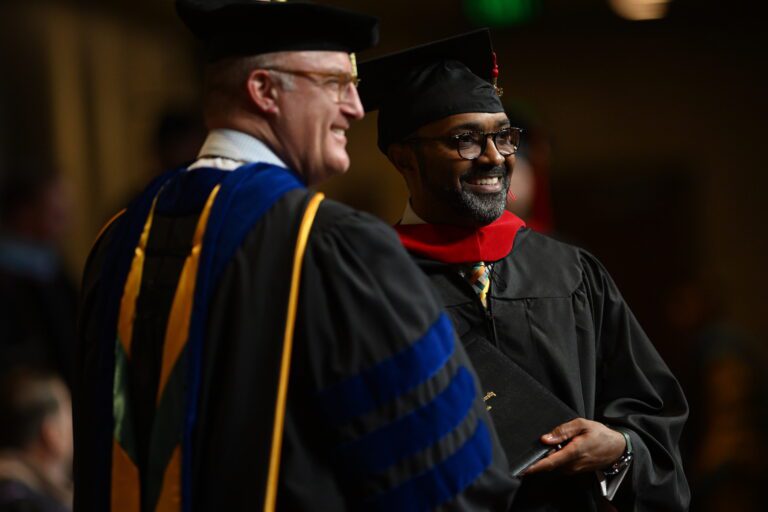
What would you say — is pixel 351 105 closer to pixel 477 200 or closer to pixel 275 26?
pixel 275 26

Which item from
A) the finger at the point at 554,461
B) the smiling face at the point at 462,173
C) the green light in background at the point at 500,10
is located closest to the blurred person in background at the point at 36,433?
the smiling face at the point at 462,173

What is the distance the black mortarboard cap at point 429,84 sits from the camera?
9.04 feet

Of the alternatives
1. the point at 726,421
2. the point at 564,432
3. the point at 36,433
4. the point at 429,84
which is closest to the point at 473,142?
the point at 429,84

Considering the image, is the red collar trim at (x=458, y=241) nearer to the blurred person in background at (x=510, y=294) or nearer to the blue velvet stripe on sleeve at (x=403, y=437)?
the blurred person in background at (x=510, y=294)

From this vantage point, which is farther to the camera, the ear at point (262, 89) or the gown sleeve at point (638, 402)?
the gown sleeve at point (638, 402)

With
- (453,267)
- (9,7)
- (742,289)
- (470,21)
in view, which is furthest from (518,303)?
(742,289)

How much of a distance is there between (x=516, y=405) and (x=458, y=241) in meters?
0.38

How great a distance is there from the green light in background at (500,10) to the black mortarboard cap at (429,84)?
19.3 ft

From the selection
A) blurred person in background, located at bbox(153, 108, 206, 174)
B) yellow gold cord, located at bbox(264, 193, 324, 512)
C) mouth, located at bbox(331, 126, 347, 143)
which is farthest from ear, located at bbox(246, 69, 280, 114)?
blurred person in background, located at bbox(153, 108, 206, 174)

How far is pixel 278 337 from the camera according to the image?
2.29m

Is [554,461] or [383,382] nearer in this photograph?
[383,382]

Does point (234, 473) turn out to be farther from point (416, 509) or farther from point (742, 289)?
point (742, 289)

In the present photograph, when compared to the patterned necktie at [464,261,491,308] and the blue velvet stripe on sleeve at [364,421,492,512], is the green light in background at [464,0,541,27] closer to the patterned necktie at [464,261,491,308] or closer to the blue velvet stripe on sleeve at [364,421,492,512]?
the patterned necktie at [464,261,491,308]

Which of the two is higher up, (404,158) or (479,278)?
(404,158)
